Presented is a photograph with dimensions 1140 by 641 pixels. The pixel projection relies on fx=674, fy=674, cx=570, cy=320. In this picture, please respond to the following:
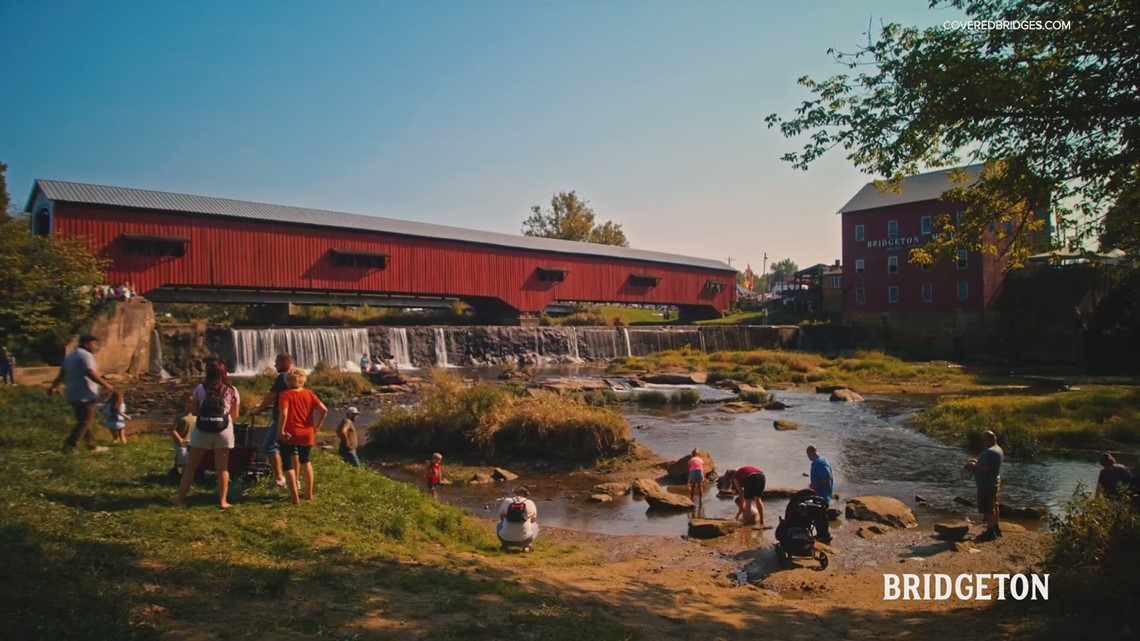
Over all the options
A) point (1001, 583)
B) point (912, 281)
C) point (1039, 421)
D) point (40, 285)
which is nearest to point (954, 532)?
point (1001, 583)

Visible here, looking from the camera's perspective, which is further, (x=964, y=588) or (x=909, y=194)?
(x=909, y=194)

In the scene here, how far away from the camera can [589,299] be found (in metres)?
53.8

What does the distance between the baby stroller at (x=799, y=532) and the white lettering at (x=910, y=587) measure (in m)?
0.97

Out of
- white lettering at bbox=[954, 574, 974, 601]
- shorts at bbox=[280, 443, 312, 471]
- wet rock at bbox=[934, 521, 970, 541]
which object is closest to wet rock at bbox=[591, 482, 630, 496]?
wet rock at bbox=[934, 521, 970, 541]

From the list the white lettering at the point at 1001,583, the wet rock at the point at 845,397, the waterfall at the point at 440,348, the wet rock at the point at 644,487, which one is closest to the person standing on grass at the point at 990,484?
the white lettering at the point at 1001,583

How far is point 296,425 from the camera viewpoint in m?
8.05

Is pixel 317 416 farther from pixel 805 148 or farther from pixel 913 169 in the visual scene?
pixel 913 169

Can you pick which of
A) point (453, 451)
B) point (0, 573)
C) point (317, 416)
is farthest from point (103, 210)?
point (0, 573)

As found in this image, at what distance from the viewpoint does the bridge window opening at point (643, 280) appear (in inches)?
2217

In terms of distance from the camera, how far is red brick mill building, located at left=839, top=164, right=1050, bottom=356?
4769 centimetres

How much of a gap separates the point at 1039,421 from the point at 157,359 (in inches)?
1317

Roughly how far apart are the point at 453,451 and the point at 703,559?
8.21 meters

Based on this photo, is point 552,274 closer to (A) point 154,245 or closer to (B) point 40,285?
(A) point 154,245

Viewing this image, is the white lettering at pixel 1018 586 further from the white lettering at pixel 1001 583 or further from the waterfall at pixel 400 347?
the waterfall at pixel 400 347
